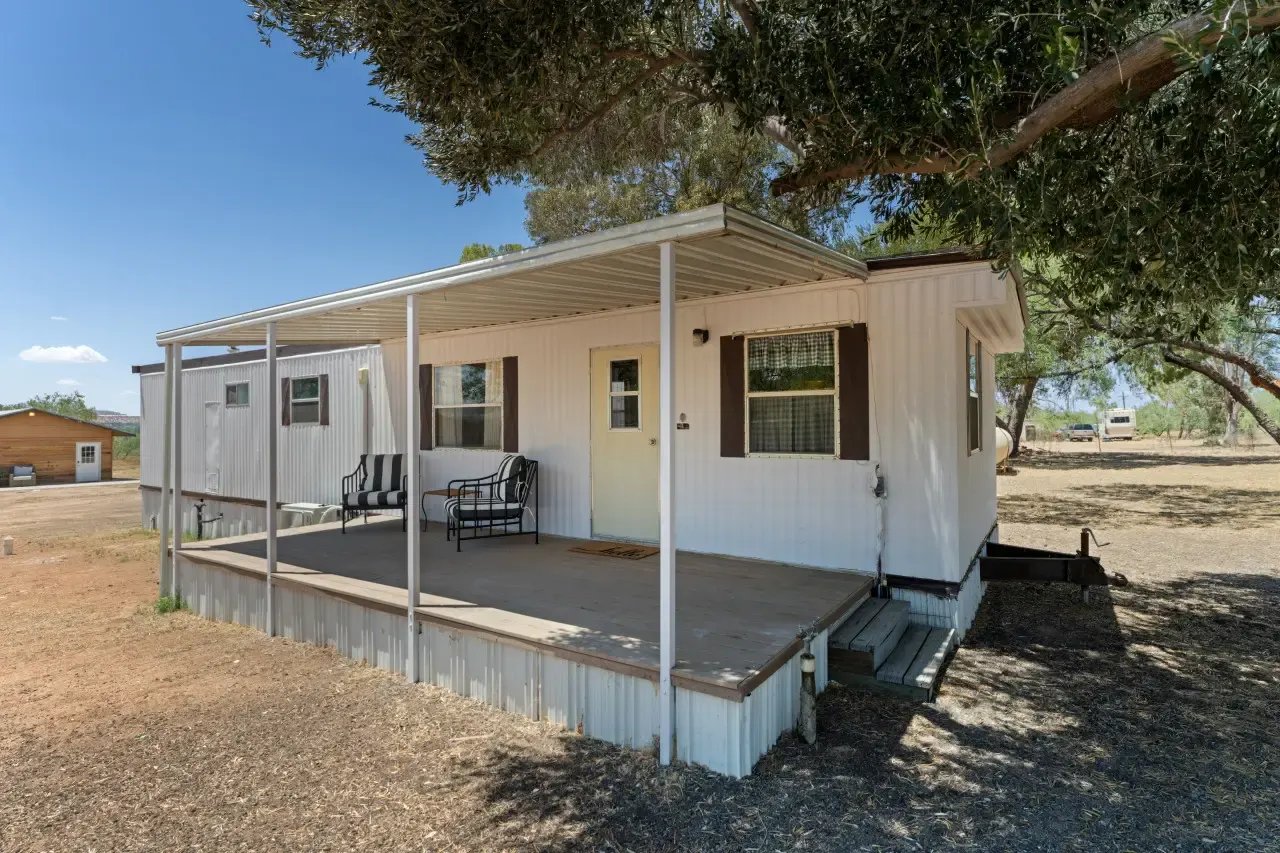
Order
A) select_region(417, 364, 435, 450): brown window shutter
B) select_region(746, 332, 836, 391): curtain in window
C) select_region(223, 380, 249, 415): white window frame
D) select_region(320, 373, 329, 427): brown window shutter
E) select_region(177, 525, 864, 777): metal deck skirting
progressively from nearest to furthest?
1. select_region(177, 525, 864, 777): metal deck skirting
2. select_region(746, 332, 836, 391): curtain in window
3. select_region(417, 364, 435, 450): brown window shutter
4. select_region(320, 373, 329, 427): brown window shutter
5. select_region(223, 380, 249, 415): white window frame

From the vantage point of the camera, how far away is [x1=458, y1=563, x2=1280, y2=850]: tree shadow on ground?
8.07 ft

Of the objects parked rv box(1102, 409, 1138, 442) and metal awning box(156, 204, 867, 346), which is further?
parked rv box(1102, 409, 1138, 442)

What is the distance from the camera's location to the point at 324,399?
9.52 meters

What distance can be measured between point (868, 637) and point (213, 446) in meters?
11.8

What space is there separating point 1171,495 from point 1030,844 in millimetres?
14608

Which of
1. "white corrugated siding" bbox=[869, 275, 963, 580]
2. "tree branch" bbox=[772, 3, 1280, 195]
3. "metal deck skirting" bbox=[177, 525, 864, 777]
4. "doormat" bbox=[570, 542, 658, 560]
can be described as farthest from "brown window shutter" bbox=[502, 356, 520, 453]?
"tree branch" bbox=[772, 3, 1280, 195]

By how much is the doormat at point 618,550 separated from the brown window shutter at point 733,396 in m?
1.13

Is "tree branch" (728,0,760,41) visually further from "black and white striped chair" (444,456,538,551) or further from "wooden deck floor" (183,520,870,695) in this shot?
"black and white striped chair" (444,456,538,551)

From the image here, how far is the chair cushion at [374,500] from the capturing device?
7027 millimetres

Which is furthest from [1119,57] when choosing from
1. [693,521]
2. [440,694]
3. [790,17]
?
[440,694]

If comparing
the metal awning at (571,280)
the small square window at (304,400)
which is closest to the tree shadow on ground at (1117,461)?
the metal awning at (571,280)

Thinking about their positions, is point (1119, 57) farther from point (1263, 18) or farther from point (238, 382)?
point (238, 382)

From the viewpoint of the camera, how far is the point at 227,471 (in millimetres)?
11336

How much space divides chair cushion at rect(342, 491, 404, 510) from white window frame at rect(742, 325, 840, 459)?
3.90m
